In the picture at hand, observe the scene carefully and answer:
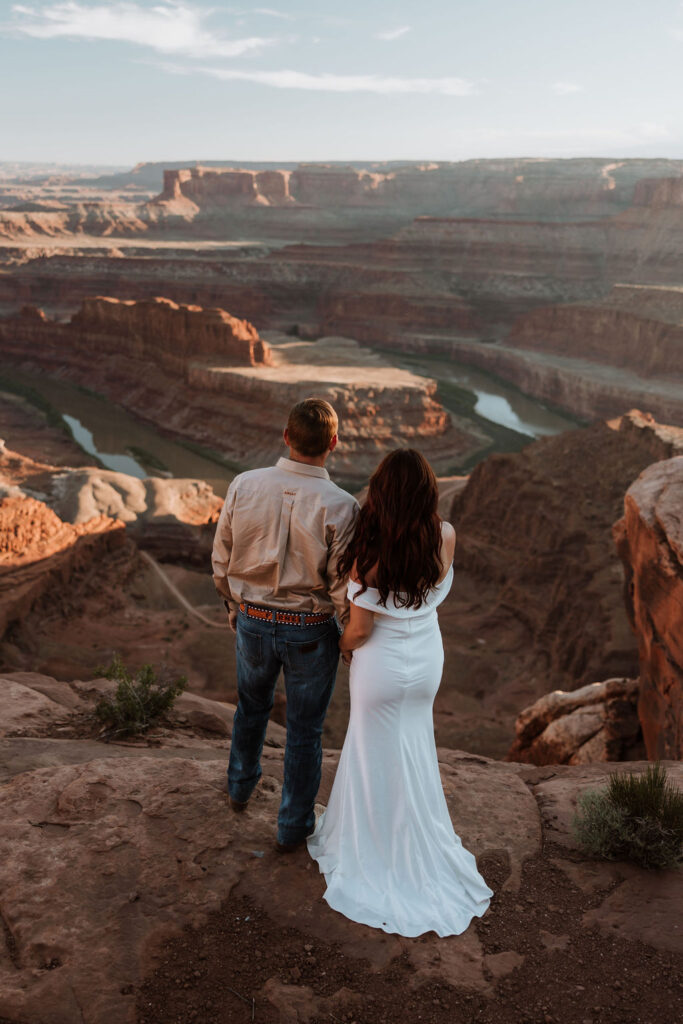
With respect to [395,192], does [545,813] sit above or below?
below

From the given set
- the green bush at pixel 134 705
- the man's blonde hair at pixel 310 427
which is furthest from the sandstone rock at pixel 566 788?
the green bush at pixel 134 705

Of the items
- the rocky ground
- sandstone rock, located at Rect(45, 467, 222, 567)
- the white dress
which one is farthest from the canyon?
the white dress

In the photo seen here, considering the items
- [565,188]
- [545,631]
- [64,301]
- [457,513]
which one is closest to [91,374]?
[64,301]

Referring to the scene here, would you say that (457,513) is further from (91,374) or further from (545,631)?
(91,374)

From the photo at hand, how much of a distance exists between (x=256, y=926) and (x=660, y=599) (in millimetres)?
5954

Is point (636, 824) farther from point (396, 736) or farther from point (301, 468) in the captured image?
point (301, 468)

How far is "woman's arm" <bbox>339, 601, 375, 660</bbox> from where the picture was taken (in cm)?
337

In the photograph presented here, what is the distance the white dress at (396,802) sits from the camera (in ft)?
11.3

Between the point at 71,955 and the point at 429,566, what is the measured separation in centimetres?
219

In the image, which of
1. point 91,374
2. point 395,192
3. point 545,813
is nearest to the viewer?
point 545,813

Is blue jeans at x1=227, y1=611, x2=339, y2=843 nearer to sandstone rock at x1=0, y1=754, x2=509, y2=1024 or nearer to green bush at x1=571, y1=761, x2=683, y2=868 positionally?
sandstone rock at x1=0, y1=754, x2=509, y2=1024

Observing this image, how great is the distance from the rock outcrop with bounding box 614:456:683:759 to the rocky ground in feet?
10.8

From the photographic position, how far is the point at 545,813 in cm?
468

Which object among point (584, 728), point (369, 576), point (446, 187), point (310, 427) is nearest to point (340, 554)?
point (369, 576)
